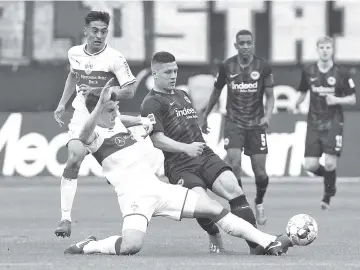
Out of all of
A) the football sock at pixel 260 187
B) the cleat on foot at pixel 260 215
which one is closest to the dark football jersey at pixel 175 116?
the cleat on foot at pixel 260 215

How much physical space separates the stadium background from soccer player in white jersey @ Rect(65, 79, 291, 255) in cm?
1258

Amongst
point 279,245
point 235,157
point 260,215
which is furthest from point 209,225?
point 235,157

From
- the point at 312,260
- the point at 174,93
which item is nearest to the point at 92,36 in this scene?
the point at 174,93

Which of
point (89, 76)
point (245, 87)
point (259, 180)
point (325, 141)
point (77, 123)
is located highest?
point (89, 76)

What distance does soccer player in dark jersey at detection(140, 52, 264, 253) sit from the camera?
11.4 metres

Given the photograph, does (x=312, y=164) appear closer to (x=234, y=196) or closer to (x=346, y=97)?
(x=346, y=97)

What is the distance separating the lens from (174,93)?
39.0ft

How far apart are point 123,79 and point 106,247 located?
2534 millimetres

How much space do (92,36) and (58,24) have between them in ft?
37.4

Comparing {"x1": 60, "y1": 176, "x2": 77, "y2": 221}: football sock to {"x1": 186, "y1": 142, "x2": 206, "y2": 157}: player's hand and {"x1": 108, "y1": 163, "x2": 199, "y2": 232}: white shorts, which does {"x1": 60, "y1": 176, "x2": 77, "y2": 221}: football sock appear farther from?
{"x1": 186, "y1": 142, "x2": 206, "y2": 157}: player's hand

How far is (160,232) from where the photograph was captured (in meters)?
13.9

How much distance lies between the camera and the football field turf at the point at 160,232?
33.8ft

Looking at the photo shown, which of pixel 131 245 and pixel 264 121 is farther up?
pixel 264 121

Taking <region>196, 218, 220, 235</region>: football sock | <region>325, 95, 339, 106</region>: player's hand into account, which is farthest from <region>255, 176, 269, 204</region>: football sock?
<region>196, 218, 220, 235</region>: football sock
